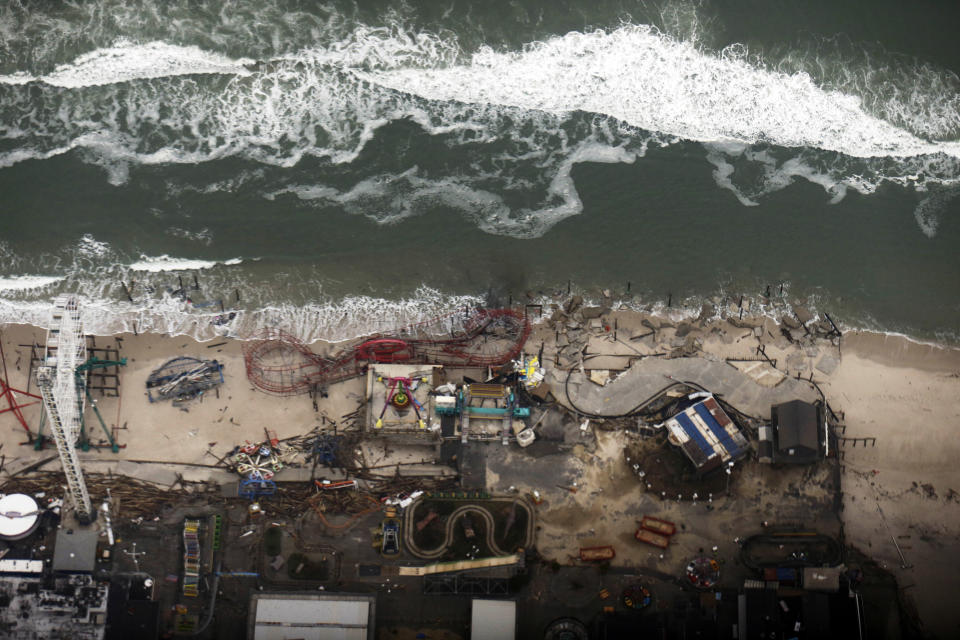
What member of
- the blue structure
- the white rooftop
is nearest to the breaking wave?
the blue structure

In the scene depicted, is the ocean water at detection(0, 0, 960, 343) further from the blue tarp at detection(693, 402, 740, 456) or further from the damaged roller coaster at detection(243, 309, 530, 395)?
the blue tarp at detection(693, 402, 740, 456)

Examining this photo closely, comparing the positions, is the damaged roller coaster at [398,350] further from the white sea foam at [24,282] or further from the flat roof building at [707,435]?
the white sea foam at [24,282]

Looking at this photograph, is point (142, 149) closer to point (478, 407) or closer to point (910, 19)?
point (478, 407)

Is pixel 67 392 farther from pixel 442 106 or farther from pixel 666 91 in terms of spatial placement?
pixel 666 91

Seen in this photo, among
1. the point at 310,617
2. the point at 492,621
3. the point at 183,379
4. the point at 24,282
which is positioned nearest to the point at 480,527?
the point at 492,621

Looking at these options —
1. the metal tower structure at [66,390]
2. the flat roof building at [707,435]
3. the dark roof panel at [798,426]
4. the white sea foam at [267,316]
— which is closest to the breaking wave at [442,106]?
the white sea foam at [267,316]

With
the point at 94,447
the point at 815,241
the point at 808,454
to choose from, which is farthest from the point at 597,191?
the point at 94,447
